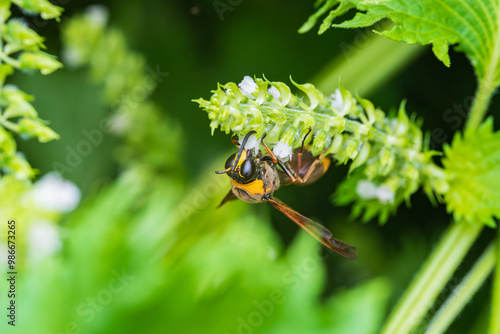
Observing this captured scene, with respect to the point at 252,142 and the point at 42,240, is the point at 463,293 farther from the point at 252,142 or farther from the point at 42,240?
the point at 42,240

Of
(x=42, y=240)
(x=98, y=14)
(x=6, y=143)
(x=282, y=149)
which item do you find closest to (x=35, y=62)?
(x=6, y=143)

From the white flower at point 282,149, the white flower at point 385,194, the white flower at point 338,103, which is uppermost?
the white flower at point 338,103

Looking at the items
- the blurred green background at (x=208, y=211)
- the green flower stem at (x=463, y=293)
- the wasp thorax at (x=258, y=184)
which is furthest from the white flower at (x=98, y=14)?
the green flower stem at (x=463, y=293)

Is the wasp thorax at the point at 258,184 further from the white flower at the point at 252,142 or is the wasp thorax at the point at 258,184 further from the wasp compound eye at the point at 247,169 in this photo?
the white flower at the point at 252,142

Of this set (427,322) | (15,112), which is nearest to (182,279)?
(427,322)

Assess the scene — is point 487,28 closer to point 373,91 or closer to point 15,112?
point 373,91

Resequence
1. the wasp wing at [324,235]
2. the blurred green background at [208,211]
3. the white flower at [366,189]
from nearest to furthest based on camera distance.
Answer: the wasp wing at [324,235] < the white flower at [366,189] < the blurred green background at [208,211]

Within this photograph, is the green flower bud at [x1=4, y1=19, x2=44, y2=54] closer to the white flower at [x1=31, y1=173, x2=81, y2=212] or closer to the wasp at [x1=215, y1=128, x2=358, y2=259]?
the wasp at [x1=215, y1=128, x2=358, y2=259]
